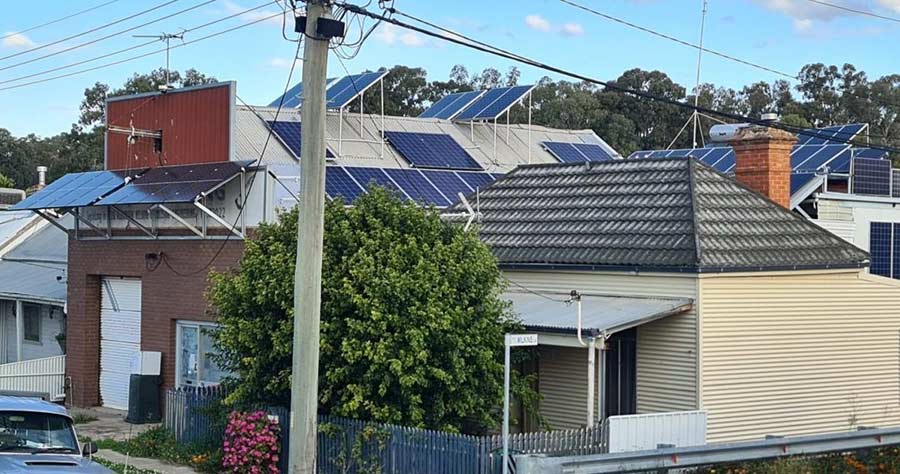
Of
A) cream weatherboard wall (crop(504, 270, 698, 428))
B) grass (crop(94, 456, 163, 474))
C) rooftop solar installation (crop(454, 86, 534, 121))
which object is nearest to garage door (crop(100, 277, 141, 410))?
grass (crop(94, 456, 163, 474))

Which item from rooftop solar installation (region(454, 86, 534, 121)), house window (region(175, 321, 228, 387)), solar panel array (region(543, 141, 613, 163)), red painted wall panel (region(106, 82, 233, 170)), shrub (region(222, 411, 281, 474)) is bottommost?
shrub (region(222, 411, 281, 474))

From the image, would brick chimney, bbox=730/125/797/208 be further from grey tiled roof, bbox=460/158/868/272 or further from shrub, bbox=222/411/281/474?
shrub, bbox=222/411/281/474

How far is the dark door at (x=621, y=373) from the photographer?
1947cm

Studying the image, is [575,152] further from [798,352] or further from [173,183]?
[798,352]

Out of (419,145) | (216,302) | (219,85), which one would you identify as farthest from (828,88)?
(216,302)

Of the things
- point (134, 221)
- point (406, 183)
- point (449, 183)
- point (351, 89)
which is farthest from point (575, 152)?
point (134, 221)

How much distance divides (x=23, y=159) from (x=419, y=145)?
7098 centimetres

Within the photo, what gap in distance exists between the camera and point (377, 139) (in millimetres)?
29547

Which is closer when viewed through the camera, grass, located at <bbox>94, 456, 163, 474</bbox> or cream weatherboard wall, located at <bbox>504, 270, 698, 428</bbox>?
cream weatherboard wall, located at <bbox>504, 270, 698, 428</bbox>

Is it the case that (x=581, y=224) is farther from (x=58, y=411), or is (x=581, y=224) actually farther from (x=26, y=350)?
(x=26, y=350)

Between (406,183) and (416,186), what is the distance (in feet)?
0.74

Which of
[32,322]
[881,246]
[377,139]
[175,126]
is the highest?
[377,139]

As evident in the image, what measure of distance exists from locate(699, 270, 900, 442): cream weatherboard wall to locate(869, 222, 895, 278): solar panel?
4.70 meters

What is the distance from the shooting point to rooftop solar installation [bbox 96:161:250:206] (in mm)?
23484
